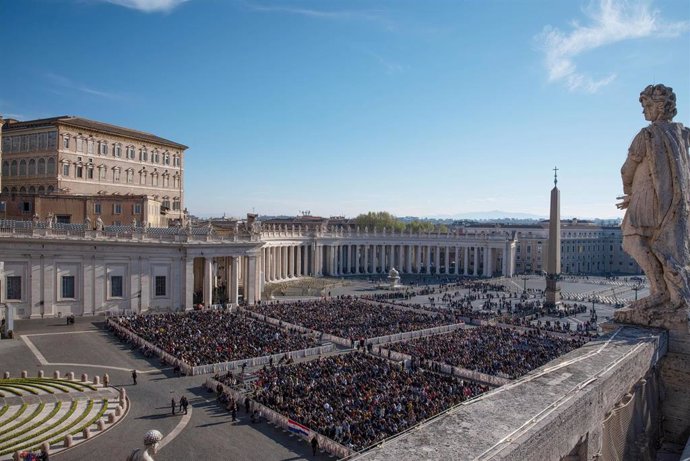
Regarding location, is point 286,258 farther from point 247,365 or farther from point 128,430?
point 128,430

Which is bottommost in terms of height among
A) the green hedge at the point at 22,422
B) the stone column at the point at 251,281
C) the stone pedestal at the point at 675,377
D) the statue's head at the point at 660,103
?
the green hedge at the point at 22,422

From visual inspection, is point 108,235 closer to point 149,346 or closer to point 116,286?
point 116,286

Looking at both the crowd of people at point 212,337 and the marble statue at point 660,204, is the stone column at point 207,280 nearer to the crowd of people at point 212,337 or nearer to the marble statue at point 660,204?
the crowd of people at point 212,337

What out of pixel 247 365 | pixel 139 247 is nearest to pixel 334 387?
pixel 247 365

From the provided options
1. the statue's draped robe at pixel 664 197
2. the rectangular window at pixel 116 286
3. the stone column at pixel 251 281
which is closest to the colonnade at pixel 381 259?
the stone column at pixel 251 281

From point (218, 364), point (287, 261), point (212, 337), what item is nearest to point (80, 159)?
point (212, 337)
